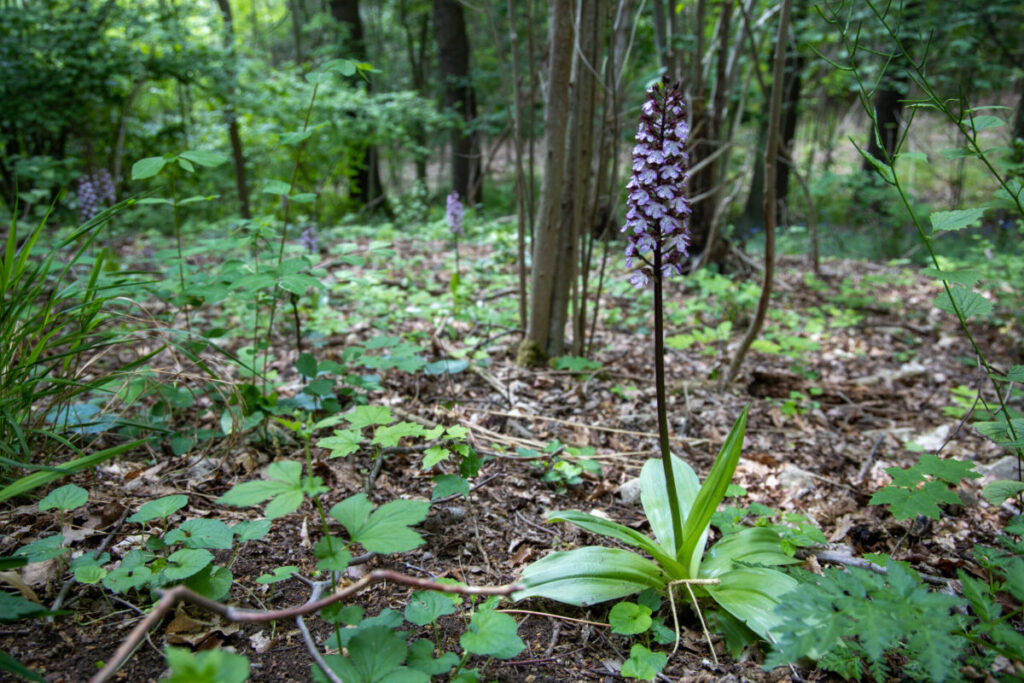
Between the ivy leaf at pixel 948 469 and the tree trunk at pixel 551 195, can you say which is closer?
the ivy leaf at pixel 948 469

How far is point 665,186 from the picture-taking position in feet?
5.18

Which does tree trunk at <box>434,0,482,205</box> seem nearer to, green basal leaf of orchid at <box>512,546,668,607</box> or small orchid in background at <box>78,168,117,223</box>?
small orchid in background at <box>78,168,117,223</box>

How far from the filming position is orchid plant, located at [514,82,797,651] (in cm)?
157

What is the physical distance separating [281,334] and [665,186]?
294 centimetres

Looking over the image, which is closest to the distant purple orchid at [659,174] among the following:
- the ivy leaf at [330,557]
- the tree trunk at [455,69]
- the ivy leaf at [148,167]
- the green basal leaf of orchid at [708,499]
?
the green basal leaf of orchid at [708,499]

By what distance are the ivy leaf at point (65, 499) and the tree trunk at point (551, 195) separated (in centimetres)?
223

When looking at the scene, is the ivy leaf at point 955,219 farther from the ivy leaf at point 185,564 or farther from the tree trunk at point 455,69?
the tree trunk at point 455,69

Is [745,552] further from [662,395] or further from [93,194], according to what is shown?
[93,194]

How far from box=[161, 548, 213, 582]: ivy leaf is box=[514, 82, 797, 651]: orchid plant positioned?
2.56 ft

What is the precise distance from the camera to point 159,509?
150cm

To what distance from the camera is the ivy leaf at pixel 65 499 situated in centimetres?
147

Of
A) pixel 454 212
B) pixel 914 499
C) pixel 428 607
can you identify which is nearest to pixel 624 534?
pixel 428 607

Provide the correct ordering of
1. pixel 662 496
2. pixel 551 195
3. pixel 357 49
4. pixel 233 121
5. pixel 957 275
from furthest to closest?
1. pixel 357 49
2. pixel 233 121
3. pixel 551 195
4. pixel 662 496
5. pixel 957 275

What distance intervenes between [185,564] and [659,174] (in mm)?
1508
